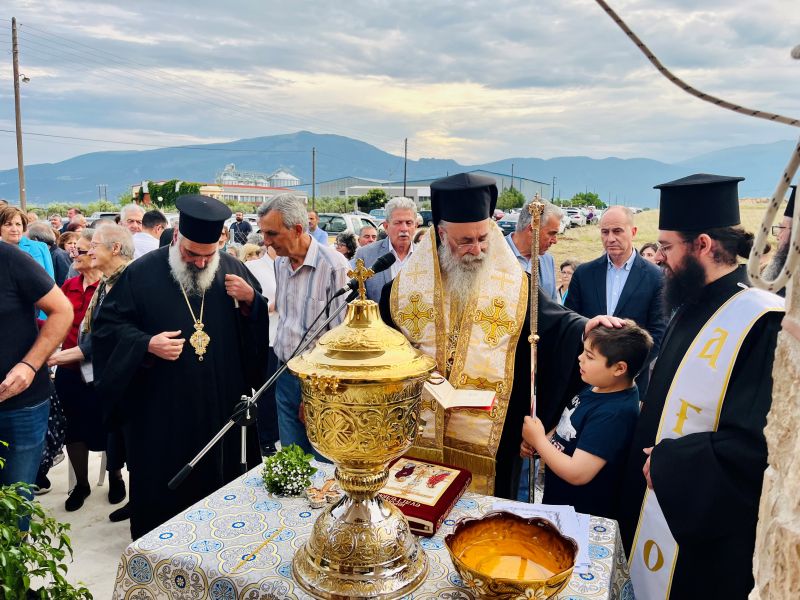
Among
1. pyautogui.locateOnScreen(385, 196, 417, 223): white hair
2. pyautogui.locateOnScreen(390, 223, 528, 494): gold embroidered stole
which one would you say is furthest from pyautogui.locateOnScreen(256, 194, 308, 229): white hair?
pyautogui.locateOnScreen(385, 196, 417, 223): white hair

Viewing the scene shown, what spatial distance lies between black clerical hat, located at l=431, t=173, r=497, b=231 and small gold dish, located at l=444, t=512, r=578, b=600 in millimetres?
1514

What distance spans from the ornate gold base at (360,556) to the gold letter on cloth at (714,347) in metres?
1.29

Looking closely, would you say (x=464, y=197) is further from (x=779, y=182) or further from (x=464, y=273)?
(x=779, y=182)

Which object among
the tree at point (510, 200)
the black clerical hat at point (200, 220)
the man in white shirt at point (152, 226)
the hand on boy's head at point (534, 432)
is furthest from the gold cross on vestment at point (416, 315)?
the tree at point (510, 200)

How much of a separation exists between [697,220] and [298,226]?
253 cm

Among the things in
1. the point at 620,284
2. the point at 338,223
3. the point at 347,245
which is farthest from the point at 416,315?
the point at 338,223

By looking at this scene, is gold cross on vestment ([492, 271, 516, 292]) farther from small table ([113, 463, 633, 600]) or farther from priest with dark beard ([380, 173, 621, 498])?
small table ([113, 463, 633, 600])

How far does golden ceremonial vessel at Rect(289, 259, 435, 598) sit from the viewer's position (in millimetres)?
1600

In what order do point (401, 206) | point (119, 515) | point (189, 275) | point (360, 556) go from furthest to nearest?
1. point (401, 206)
2. point (119, 515)
3. point (189, 275)
4. point (360, 556)

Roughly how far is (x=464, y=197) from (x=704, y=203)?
→ 1.02m

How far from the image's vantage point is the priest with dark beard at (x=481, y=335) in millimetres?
2889

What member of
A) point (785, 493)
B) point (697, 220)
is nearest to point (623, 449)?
point (697, 220)

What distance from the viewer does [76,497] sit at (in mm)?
4516

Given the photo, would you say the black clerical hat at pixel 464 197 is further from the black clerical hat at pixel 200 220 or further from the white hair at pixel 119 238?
the white hair at pixel 119 238
